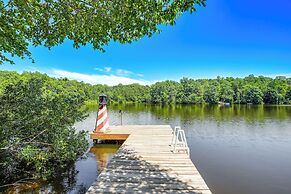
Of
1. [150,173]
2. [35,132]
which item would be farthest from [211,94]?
[150,173]

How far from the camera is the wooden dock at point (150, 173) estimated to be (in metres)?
4.34

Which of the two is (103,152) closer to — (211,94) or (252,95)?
(252,95)

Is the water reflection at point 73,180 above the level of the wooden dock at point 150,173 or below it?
below

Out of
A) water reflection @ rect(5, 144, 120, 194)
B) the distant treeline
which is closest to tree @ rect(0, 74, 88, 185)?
water reflection @ rect(5, 144, 120, 194)

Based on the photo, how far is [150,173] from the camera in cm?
522

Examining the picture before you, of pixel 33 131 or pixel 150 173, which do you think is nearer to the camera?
pixel 150 173

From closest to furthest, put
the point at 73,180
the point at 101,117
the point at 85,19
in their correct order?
the point at 85,19 < the point at 73,180 < the point at 101,117

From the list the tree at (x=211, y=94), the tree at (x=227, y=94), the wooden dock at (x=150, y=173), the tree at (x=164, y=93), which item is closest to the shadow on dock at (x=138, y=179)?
the wooden dock at (x=150, y=173)

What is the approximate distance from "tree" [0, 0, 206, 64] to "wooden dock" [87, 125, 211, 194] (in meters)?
2.52

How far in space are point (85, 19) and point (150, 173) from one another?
324 cm

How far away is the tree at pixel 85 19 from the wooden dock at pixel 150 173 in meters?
2.52

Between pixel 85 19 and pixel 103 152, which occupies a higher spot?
pixel 85 19

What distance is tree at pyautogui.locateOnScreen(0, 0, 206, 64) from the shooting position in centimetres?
351

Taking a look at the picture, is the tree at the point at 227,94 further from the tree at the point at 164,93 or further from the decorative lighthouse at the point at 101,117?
the decorative lighthouse at the point at 101,117
